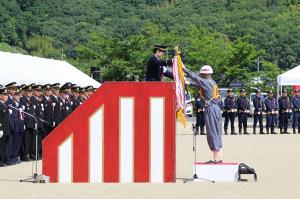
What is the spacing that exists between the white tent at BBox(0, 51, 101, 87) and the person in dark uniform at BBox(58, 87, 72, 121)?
116cm

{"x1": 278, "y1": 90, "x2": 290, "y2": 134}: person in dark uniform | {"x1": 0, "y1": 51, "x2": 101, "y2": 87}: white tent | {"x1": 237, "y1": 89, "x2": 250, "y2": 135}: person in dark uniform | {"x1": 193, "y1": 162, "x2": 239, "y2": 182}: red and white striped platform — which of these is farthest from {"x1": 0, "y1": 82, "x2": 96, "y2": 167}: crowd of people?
{"x1": 278, "y1": 90, "x2": 290, "y2": 134}: person in dark uniform

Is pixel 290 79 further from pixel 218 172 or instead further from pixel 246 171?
pixel 218 172

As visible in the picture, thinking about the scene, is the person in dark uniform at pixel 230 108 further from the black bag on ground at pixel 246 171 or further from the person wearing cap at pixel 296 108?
the black bag on ground at pixel 246 171

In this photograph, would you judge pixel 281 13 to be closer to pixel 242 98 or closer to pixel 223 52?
pixel 223 52

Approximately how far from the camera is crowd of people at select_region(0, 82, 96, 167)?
20016 millimetres

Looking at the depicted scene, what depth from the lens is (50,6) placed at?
13325 cm

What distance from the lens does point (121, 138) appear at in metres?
15.8

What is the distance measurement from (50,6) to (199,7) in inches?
789

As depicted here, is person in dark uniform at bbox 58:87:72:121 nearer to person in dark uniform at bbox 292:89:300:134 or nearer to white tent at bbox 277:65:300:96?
person in dark uniform at bbox 292:89:300:134

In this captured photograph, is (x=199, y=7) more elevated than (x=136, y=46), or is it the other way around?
(x=199, y=7)

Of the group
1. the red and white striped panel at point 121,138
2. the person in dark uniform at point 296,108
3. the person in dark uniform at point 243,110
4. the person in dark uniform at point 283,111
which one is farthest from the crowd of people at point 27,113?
the person in dark uniform at point 296,108

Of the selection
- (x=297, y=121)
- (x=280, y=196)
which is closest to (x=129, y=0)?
(x=297, y=121)

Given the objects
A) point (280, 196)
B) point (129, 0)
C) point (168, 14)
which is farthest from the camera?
point (129, 0)

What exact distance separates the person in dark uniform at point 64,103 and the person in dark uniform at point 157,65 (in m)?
7.42
